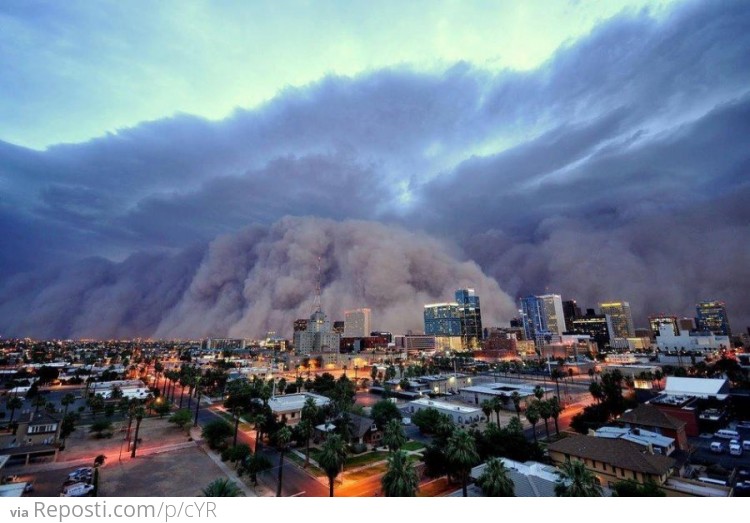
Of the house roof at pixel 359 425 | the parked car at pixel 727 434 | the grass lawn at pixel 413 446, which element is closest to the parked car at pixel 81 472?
the house roof at pixel 359 425

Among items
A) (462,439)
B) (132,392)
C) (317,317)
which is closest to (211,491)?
(462,439)

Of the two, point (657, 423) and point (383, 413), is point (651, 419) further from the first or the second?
point (383, 413)

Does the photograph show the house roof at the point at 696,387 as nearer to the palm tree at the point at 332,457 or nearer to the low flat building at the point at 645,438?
the low flat building at the point at 645,438

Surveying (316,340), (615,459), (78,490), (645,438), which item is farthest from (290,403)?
(316,340)

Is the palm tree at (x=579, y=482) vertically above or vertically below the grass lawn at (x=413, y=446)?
above

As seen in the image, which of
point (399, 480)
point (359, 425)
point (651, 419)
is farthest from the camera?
point (359, 425)
